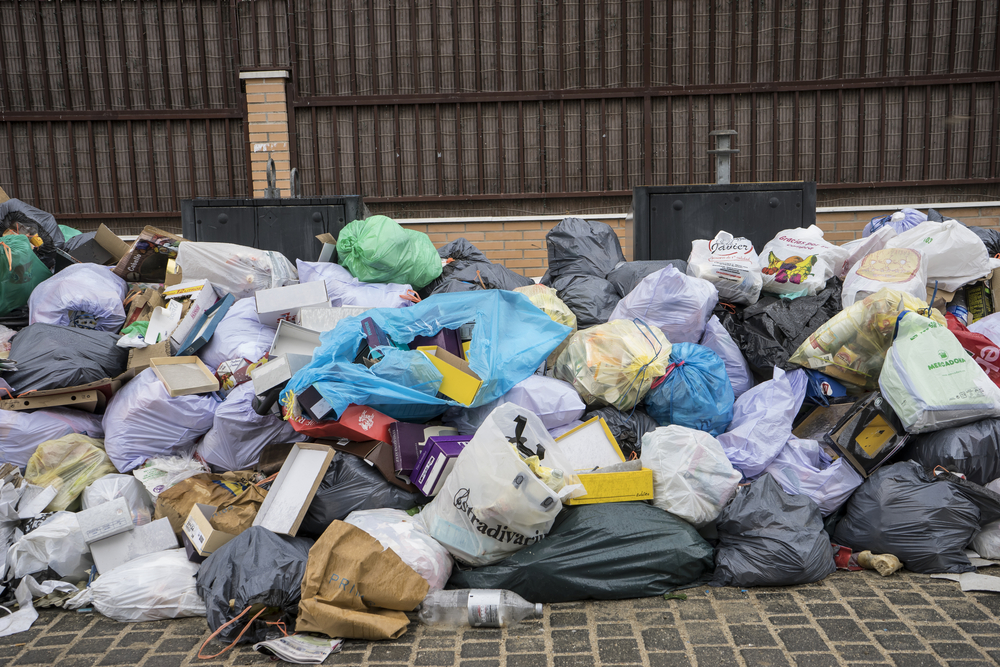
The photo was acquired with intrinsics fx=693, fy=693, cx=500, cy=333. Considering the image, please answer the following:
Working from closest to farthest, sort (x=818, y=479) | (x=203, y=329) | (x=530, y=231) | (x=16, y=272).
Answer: (x=818, y=479) → (x=203, y=329) → (x=16, y=272) → (x=530, y=231)

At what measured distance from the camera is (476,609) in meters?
2.49

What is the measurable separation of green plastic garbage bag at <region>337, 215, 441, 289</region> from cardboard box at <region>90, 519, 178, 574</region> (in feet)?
5.81

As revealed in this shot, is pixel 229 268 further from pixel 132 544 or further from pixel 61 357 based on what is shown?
pixel 132 544

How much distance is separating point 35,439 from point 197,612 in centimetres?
133

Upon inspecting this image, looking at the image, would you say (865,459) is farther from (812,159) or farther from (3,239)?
(3,239)

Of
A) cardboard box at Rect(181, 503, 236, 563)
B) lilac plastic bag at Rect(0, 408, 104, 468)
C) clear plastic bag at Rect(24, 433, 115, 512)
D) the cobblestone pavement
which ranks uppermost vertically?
lilac plastic bag at Rect(0, 408, 104, 468)

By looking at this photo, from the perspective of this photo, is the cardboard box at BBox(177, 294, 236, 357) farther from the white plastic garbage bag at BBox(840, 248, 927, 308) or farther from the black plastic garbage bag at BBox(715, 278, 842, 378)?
the white plastic garbage bag at BBox(840, 248, 927, 308)

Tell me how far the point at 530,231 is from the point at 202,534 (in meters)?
4.03

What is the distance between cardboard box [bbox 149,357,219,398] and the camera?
3264 mm

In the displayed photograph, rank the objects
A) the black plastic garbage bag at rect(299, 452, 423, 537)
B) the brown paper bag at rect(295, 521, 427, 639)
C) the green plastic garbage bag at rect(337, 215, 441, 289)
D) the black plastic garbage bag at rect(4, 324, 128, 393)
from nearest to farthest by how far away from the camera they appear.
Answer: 1. the brown paper bag at rect(295, 521, 427, 639)
2. the black plastic garbage bag at rect(299, 452, 423, 537)
3. the black plastic garbage bag at rect(4, 324, 128, 393)
4. the green plastic garbage bag at rect(337, 215, 441, 289)

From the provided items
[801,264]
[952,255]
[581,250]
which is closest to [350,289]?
[581,250]

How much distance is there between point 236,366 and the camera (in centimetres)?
348

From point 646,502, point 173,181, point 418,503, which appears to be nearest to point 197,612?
point 418,503

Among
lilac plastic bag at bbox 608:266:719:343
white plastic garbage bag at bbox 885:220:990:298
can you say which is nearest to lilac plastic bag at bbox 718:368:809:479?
lilac plastic bag at bbox 608:266:719:343
